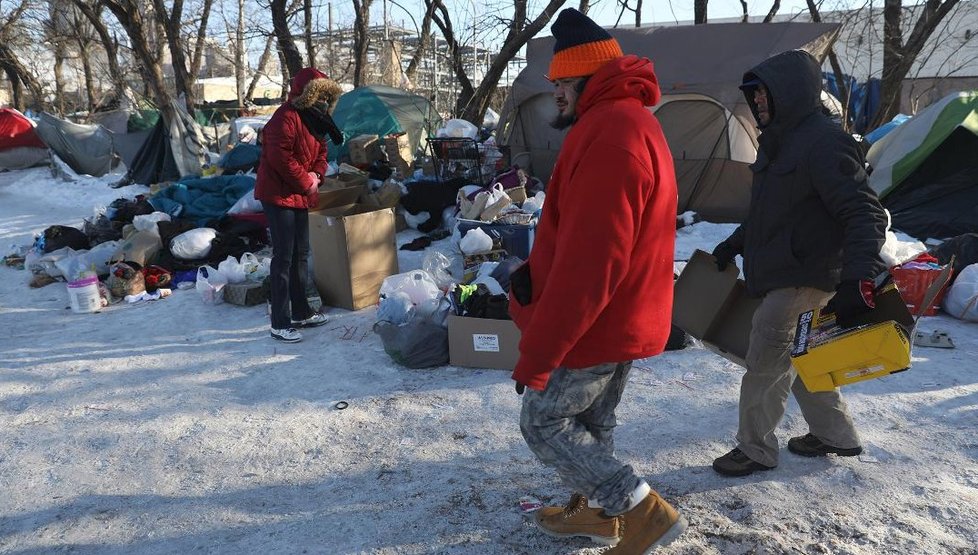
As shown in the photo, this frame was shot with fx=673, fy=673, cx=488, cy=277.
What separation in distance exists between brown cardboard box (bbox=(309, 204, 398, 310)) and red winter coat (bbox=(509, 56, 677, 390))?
143 inches

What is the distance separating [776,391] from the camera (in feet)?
9.83

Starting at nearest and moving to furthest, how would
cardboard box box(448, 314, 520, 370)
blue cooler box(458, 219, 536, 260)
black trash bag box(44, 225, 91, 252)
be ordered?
1. cardboard box box(448, 314, 520, 370)
2. blue cooler box(458, 219, 536, 260)
3. black trash bag box(44, 225, 91, 252)

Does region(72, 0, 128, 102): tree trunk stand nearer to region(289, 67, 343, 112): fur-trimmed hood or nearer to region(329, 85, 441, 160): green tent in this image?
region(329, 85, 441, 160): green tent

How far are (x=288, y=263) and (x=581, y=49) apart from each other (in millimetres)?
3483

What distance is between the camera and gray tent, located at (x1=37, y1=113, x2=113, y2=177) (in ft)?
53.0

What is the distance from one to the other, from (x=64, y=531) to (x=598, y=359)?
2.44m

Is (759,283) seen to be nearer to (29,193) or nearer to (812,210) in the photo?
(812,210)

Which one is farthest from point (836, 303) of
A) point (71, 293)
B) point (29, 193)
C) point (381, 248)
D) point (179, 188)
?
point (29, 193)

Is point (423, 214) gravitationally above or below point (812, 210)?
below

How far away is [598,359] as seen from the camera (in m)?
2.16

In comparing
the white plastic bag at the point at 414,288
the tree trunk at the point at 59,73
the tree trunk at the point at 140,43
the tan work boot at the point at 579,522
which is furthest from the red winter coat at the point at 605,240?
the tree trunk at the point at 59,73

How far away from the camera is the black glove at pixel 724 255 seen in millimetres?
3289

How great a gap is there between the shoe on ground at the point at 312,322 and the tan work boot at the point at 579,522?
320 centimetres

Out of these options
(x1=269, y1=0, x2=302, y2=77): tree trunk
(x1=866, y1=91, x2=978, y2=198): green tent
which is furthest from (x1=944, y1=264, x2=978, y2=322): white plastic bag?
(x1=269, y1=0, x2=302, y2=77): tree trunk
